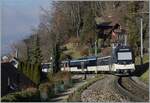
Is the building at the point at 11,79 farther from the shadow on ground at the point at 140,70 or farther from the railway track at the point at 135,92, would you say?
the shadow on ground at the point at 140,70

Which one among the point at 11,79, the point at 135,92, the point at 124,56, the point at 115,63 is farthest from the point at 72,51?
the point at 135,92

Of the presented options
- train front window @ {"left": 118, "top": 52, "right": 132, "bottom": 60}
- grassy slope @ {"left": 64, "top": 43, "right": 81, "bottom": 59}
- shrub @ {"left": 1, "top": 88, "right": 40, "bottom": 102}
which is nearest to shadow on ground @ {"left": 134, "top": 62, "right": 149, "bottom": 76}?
train front window @ {"left": 118, "top": 52, "right": 132, "bottom": 60}

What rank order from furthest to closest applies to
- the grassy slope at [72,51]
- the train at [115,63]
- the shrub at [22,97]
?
the grassy slope at [72,51], the train at [115,63], the shrub at [22,97]

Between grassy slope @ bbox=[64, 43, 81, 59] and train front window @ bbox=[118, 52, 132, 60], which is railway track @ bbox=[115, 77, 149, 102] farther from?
grassy slope @ bbox=[64, 43, 81, 59]

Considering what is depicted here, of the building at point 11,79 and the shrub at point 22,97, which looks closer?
the shrub at point 22,97

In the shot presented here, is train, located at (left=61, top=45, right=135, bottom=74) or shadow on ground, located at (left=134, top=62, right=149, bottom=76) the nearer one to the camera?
train, located at (left=61, top=45, right=135, bottom=74)

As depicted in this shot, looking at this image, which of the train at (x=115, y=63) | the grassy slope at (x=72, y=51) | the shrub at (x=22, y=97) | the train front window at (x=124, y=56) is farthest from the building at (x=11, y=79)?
the grassy slope at (x=72, y=51)

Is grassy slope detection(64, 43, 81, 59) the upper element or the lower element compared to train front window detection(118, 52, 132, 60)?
lower

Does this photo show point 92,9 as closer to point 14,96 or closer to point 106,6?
point 106,6

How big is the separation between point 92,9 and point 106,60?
2659 inches

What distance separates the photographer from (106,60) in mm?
55594

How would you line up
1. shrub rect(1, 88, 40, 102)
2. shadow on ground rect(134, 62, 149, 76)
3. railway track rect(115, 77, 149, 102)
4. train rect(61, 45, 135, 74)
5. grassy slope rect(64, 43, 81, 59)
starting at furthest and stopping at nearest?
grassy slope rect(64, 43, 81, 59), shadow on ground rect(134, 62, 149, 76), train rect(61, 45, 135, 74), railway track rect(115, 77, 149, 102), shrub rect(1, 88, 40, 102)

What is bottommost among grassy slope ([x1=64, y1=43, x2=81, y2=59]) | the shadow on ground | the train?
grassy slope ([x1=64, y1=43, x2=81, y2=59])

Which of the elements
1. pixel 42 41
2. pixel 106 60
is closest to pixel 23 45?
pixel 42 41
